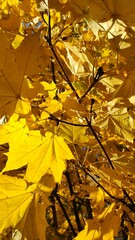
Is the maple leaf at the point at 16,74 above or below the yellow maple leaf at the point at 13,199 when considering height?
above

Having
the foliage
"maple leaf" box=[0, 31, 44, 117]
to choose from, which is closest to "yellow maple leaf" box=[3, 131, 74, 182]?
the foliage

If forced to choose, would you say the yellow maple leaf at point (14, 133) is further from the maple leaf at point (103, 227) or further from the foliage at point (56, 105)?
the maple leaf at point (103, 227)

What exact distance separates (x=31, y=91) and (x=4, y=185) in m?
0.32

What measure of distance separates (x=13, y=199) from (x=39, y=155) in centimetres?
15

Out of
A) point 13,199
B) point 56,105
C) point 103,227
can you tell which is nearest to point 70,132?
point 56,105

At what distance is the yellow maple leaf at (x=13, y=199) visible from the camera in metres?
0.77

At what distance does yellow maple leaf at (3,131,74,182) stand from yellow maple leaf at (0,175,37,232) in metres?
0.08

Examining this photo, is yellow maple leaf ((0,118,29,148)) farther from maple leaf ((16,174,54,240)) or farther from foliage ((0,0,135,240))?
maple leaf ((16,174,54,240))

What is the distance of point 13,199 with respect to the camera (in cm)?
79

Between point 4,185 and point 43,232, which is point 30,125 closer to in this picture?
point 4,185

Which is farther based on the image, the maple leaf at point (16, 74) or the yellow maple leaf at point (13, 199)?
the yellow maple leaf at point (13, 199)

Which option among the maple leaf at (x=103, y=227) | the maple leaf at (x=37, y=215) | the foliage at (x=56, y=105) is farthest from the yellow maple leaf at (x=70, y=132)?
the maple leaf at (x=103, y=227)

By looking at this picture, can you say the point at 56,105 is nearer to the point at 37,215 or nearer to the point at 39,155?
the point at 39,155

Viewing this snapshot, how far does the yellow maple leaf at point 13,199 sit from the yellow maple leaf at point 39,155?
0.08 m
